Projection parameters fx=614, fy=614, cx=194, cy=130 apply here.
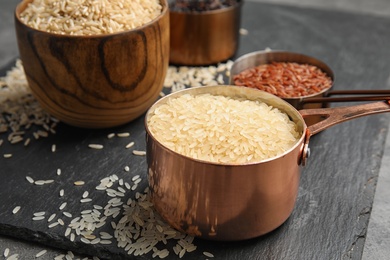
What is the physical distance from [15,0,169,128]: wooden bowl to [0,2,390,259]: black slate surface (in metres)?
0.10

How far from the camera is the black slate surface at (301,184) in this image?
1.35 metres

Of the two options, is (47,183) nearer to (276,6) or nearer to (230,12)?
(230,12)

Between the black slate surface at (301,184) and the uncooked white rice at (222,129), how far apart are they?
0.21 metres

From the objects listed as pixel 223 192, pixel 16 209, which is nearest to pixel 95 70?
pixel 16 209

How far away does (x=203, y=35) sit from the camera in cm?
206

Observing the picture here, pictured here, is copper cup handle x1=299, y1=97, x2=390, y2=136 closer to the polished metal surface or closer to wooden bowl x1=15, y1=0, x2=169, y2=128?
the polished metal surface

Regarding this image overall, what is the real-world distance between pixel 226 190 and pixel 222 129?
0.47 ft

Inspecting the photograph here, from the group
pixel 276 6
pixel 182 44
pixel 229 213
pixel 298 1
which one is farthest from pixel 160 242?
pixel 298 1

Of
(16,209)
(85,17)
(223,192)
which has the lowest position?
(16,209)

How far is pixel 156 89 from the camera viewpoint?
1.74 m

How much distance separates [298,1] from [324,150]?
154 cm

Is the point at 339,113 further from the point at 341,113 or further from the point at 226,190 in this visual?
the point at 226,190

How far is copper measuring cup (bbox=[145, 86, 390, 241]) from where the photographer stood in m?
1.25

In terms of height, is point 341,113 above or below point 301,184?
above
